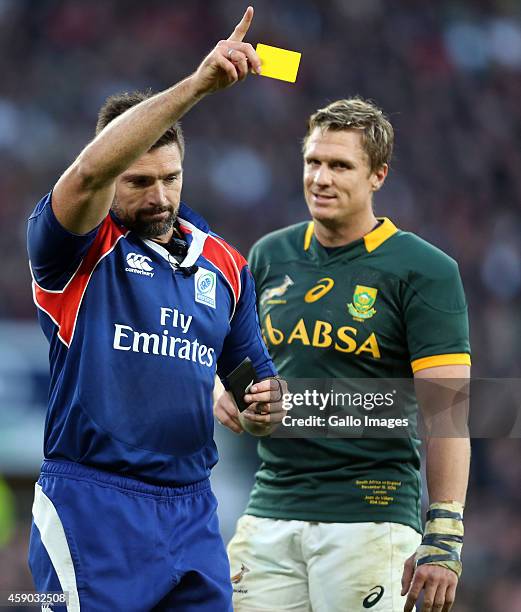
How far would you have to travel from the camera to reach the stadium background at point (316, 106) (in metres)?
12.3

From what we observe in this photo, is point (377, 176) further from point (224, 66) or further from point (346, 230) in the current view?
point (224, 66)

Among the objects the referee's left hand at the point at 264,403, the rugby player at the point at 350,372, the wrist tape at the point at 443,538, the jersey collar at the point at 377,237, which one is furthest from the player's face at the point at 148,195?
the wrist tape at the point at 443,538

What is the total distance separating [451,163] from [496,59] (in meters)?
2.36

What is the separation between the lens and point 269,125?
48.5 ft

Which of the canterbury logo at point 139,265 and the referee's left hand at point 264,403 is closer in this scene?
the canterbury logo at point 139,265

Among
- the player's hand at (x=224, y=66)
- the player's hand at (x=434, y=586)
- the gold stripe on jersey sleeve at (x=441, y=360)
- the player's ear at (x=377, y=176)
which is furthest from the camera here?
the player's ear at (x=377, y=176)

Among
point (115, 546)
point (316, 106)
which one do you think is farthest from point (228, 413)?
point (316, 106)

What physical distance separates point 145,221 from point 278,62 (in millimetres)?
695

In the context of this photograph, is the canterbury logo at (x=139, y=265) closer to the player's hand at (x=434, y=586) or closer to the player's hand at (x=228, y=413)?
the player's hand at (x=228, y=413)

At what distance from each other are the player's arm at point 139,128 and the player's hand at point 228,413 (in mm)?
1262

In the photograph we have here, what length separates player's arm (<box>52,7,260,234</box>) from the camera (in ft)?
9.91

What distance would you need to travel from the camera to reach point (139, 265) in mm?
3408

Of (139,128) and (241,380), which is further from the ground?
(139,128)

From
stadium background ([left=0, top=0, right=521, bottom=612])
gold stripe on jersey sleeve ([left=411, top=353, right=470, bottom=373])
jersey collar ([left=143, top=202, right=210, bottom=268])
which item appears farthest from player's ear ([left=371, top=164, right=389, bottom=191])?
stadium background ([left=0, top=0, right=521, bottom=612])
